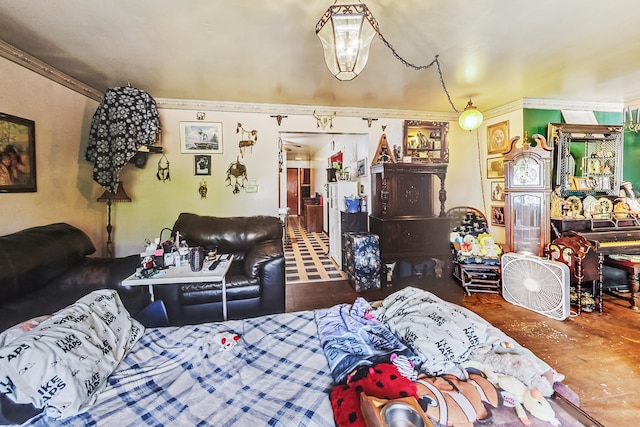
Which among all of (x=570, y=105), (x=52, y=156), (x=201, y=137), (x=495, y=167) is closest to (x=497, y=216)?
(x=495, y=167)

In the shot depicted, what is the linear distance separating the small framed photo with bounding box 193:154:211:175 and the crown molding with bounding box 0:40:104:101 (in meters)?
1.22

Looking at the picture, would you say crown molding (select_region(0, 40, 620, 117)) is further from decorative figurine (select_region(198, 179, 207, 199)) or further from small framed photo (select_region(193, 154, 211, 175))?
decorative figurine (select_region(198, 179, 207, 199))

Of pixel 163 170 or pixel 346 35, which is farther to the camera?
pixel 163 170

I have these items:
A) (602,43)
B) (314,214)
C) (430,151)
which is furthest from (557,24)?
(314,214)

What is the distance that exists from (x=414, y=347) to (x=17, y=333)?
1.64 meters

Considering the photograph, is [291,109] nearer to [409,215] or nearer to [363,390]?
[409,215]

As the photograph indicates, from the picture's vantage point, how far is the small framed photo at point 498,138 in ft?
12.2

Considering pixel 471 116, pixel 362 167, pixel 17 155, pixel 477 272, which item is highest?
pixel 471 116

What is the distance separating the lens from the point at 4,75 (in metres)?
2.12

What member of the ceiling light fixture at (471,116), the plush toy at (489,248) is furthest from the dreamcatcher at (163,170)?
the plush toy at (489,248)

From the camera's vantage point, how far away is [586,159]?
3416 millimetres

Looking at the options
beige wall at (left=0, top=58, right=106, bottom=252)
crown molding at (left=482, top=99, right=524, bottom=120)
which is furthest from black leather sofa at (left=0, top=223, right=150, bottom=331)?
crown molding at (left=482, top=99, right=524, bottom=120)

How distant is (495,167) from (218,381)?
13.9 ft

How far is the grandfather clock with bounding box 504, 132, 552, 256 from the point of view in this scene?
2.96 meters
